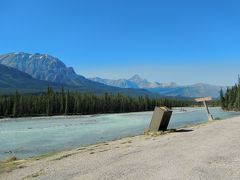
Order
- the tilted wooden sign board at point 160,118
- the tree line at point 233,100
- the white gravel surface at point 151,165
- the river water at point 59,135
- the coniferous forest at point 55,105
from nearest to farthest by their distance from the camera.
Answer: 1. the white gravel surface at point 151,165
2. the tilted wooden sign board at point 160,118
3. the river water at point 59,135
4. the coniferous forest at point 55,105
5. the tree line at point 233,100

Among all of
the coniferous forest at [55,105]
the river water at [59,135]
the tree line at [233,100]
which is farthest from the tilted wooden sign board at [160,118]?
the tree line at [233,100]

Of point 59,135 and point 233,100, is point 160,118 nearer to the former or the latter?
point 59,135

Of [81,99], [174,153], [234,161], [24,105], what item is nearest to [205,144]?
[174,153]

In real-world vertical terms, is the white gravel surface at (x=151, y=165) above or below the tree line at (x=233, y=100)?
below

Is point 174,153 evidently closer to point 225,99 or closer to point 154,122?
point 154,122

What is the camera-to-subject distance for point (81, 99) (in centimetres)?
17312

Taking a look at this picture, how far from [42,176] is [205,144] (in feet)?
32.0

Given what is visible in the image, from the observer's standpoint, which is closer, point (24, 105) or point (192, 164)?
point (192, 164)

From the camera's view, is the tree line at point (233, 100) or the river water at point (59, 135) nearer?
the river water at point (59, 135)

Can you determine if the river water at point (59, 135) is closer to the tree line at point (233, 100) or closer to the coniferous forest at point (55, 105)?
the coniferous forest at point (55, 105)

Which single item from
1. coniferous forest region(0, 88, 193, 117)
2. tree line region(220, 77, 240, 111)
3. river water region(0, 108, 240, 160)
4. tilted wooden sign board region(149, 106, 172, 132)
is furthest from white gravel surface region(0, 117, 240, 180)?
tree line region(220, 77, 240, 111)

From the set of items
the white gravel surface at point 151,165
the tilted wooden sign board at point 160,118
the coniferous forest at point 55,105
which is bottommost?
the white gravel surface at point 151,165

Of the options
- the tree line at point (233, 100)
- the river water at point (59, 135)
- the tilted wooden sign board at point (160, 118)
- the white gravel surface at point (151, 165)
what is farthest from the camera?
the tree line at point (233, 100)

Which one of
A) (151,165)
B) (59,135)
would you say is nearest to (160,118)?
(151,165)
